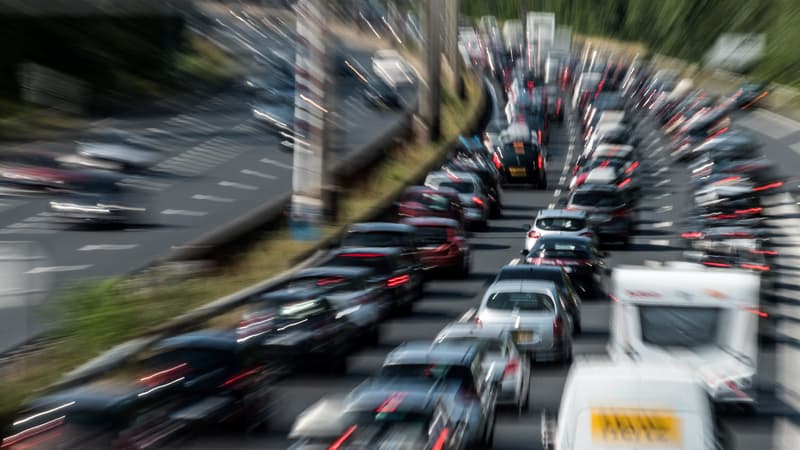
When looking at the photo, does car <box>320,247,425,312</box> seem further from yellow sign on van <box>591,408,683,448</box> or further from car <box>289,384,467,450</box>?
yellow sign on van <box>591,408,683,448</box>

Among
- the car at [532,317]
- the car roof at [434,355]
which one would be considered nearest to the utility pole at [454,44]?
the car at [532,317]

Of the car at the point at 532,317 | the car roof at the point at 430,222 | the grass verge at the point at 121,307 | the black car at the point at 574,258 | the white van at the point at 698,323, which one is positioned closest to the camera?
the white van at the point at 698,323

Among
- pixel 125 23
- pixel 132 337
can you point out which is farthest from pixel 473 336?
pixel 125 23

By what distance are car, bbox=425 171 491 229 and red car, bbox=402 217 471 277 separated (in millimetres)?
8420

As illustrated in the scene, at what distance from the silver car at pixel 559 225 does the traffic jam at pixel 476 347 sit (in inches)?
1.9

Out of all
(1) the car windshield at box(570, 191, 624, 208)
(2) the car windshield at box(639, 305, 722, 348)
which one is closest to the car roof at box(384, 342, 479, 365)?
(2) the car windshield at box(639, 305, 722, 348)

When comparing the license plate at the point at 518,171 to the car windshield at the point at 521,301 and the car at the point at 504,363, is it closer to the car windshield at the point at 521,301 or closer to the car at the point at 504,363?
the car windshield at the point at 521,301

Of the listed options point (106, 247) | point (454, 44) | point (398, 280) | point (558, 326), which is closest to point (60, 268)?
point (106, 247)

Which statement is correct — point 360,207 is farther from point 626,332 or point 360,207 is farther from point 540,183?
point 626,332

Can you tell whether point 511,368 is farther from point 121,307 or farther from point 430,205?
point 430,205

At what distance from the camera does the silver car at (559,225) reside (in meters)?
33.1

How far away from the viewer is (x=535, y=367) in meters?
21.5

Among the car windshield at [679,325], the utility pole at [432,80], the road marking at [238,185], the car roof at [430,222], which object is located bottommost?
the car windshield at [679,325]

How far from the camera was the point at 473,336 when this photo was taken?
18.4 meters
